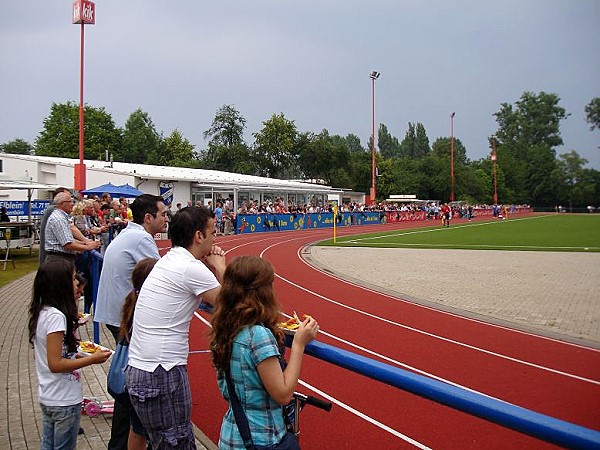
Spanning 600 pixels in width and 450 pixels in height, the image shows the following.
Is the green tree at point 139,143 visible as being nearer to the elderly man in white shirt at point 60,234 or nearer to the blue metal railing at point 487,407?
the elderly man in white shirt at point 60,234

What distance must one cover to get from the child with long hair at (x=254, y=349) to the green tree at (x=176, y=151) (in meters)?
80.6

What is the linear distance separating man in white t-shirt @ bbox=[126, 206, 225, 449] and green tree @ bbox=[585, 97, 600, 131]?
368 ft

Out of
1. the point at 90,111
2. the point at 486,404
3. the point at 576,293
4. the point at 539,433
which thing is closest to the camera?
the point at 539,433

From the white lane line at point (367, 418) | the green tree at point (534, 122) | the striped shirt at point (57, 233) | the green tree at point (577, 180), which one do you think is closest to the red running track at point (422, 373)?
the white lane line at point (367, 418)

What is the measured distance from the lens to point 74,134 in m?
70.4

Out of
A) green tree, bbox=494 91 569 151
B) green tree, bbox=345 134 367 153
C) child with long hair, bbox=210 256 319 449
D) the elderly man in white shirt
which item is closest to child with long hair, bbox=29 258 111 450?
child with long hair, bbox=210 256 319 449

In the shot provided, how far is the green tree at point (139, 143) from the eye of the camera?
8341 centimetres

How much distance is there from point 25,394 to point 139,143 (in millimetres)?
83158

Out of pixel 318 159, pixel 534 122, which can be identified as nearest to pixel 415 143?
pixel 534 122

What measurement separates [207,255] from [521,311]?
367 inches

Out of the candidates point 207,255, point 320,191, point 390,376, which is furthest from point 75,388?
point 320,191

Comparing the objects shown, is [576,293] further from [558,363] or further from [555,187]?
[555,187]

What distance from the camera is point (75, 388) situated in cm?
368

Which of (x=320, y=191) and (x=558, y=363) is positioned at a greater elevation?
(x=320, y=191)
